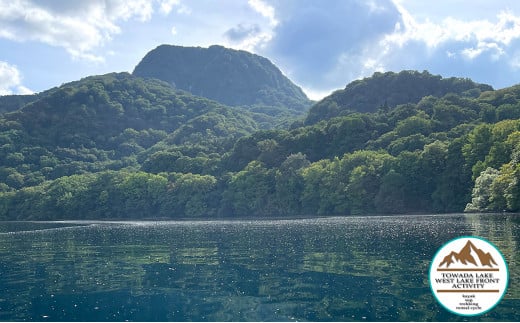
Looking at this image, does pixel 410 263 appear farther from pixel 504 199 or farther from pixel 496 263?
pixel 504 199

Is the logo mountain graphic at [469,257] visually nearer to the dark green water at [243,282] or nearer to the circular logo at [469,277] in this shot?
the circular logo at [469,277]

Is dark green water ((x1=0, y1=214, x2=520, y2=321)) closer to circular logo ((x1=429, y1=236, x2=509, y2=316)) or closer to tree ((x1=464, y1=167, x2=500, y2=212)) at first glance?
circular logo ((x1=429, y1=236, x2=509, y2=316))

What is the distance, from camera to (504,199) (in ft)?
338

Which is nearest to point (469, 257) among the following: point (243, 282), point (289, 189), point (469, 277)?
point (469, 277)

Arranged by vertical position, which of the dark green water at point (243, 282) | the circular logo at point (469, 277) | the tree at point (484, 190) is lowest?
the dark green water at point (243, 282)

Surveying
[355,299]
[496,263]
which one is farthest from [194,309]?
[496,263]

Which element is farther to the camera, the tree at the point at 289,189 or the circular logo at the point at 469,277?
the tree at the point at 289,189

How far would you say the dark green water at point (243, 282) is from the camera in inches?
1120

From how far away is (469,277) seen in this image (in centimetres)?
2372

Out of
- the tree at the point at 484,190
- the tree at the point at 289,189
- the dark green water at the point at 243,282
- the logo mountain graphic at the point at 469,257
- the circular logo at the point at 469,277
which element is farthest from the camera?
the tree at the point at 289,189

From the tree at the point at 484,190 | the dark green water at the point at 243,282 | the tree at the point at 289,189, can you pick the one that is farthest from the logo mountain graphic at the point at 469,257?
the tree at the point at 289,189

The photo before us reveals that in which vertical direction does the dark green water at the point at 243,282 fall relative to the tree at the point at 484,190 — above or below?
below

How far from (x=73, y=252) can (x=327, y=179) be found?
113633 millimetres

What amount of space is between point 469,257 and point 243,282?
1782 cm
